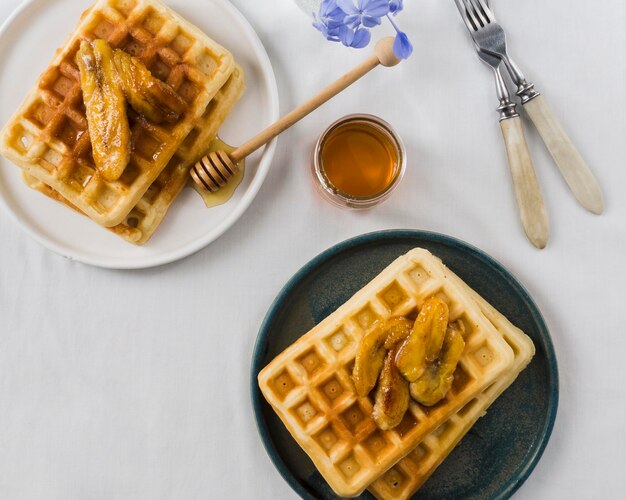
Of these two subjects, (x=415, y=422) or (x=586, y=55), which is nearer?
(x=415, y=422)

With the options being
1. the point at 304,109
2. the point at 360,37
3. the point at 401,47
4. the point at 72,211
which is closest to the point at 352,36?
the point at 360,37

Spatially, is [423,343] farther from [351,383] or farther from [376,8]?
[376,8]

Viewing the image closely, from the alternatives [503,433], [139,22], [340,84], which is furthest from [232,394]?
[139,22]

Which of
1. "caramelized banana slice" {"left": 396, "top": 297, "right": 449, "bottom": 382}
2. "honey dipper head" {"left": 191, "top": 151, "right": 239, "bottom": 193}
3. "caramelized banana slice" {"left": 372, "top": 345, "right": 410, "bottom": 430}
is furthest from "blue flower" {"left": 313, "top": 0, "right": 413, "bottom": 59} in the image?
"caramelized banana slice" {"left": 372, "top": 345, "right": 410, "bottom": 430}

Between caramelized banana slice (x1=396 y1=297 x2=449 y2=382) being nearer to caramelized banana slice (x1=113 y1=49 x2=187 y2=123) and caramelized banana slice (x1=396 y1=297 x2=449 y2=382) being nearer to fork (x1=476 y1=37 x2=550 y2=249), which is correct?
fork (x1=476 y1=37 x2=550 y2=249)

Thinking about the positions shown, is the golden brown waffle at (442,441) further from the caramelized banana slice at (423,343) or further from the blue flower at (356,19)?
the blue flower at (356,19)

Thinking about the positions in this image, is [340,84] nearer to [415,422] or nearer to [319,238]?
[319,238]

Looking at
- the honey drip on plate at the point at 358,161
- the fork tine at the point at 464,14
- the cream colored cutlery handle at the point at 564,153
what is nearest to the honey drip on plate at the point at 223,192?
the honey drip on plate at the point at 358,161
